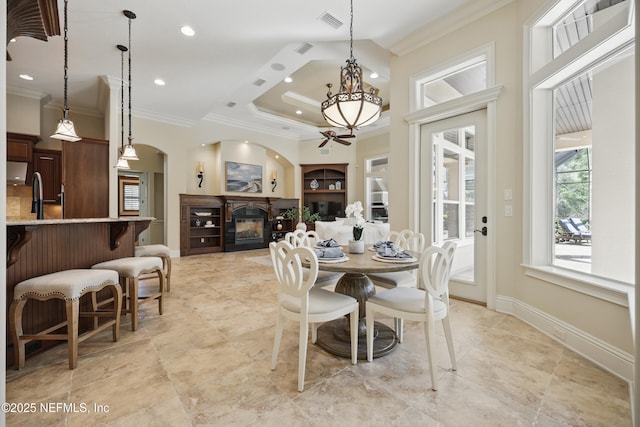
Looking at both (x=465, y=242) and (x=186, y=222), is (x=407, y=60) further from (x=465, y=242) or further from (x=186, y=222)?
(x=186, y=222)

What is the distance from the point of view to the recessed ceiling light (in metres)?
3.54

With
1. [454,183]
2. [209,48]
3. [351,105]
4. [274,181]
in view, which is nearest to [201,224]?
[274,181]

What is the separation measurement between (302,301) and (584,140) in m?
2.78

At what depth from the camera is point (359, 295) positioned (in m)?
2.41

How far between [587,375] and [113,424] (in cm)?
295

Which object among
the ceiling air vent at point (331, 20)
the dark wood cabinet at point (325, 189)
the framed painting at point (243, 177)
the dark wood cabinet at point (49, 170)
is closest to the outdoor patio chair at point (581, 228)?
the ceiling air vent at point (331, 20)

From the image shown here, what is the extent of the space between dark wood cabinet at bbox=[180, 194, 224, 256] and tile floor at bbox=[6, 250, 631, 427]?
4.60 metres

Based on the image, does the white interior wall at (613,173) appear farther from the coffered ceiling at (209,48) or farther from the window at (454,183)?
the coffered ceiling at (209,48)

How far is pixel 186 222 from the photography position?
22.9 feet

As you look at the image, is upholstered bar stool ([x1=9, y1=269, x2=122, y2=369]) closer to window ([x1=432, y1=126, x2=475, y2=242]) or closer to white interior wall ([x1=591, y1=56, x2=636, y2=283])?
window ([x1=432, y1=126, x2=475, y2=242])

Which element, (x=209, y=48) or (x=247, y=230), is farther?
(x=247, y=230)

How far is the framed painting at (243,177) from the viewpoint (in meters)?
7.87

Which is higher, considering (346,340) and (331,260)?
(331,260)

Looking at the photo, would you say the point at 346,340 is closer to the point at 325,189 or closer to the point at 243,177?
the point at 243,177
